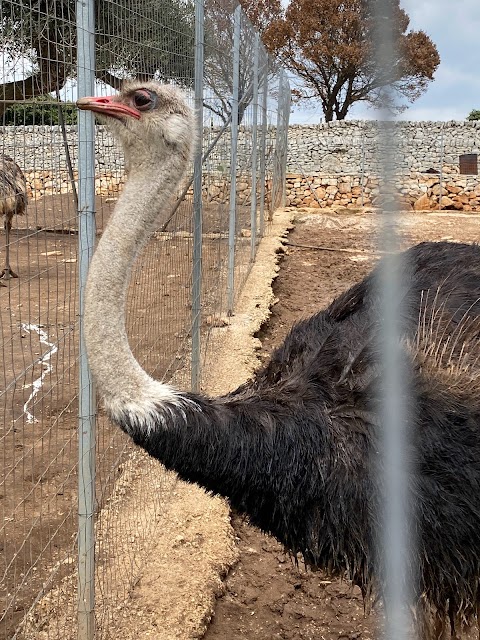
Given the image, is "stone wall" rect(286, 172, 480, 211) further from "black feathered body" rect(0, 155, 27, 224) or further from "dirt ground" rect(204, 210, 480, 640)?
"dirt ground" rect(204, 210, 480, 640)

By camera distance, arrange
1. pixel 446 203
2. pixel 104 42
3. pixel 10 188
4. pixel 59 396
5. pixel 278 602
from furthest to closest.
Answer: pixel 446 203
pixel 59 396
pixel 10 188
pixel 278 602
pixel 104 42

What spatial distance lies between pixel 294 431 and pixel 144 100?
1041 mm

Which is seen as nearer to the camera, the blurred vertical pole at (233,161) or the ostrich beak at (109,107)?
the ostrich beak at (109,107)

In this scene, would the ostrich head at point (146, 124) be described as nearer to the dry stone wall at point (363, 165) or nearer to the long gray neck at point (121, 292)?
the long gray neck at point (121, 292)

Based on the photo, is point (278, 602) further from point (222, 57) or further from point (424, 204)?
point (424, 204)

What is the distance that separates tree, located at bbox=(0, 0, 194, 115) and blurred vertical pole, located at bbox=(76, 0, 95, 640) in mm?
53

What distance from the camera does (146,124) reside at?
2.16 m

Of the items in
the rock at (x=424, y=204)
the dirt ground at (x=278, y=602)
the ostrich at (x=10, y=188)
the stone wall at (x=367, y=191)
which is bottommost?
the dirt ground at (x=278, y=602)

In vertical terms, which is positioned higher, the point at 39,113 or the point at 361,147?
the point at 361,147

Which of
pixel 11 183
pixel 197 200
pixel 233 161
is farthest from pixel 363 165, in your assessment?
pixel 11 183

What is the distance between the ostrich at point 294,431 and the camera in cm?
200

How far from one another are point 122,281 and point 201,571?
5.00 ft

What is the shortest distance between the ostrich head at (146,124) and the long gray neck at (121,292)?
0.04 metres

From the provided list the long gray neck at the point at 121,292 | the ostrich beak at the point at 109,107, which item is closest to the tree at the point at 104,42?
the ostrich beak at the point at 109,107
